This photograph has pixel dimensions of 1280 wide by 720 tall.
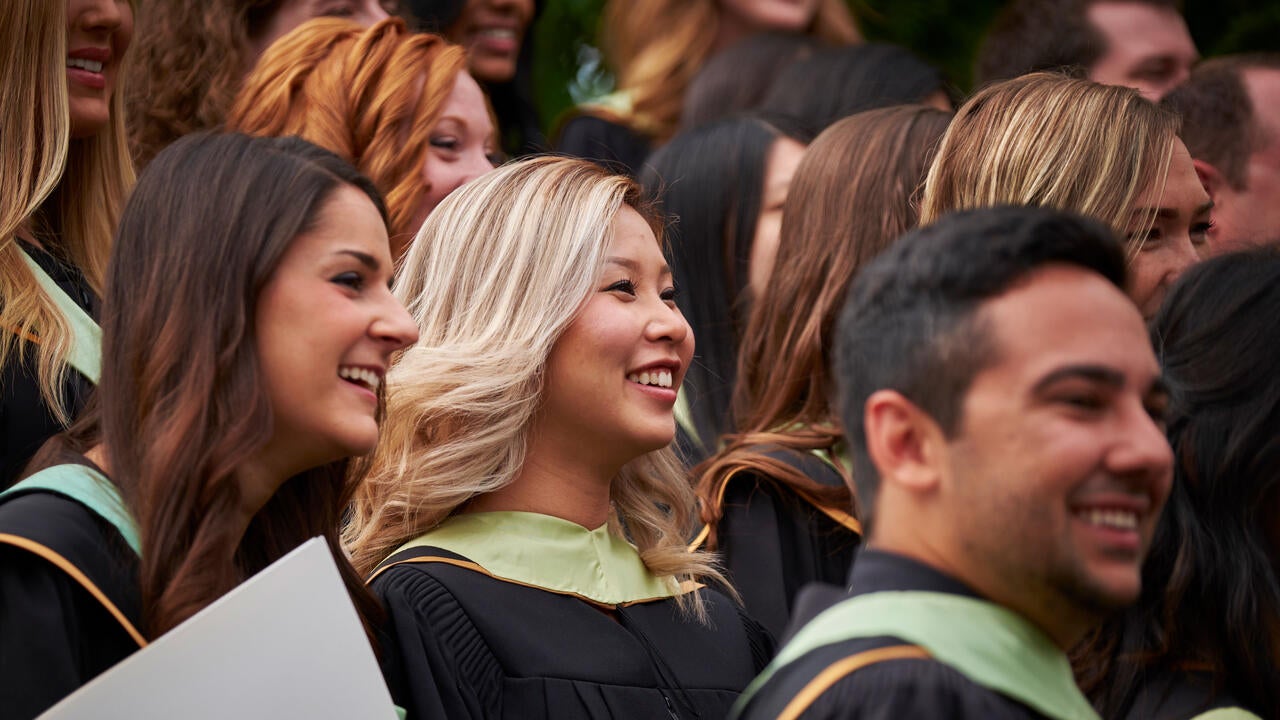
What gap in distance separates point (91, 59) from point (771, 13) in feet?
12.0

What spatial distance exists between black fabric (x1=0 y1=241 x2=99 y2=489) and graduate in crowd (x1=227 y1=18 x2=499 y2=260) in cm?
136

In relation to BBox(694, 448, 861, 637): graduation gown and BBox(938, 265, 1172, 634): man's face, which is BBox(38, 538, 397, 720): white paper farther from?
BBox(694, 448, 861, 637): graduation gown

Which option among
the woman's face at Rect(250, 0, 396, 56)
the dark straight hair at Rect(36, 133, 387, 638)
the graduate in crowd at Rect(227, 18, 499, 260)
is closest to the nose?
the dark straight hair at Rect(36, 133, 387, 638)

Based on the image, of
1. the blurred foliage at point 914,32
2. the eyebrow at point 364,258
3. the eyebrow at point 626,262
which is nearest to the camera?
the eyebrow at point 364,258

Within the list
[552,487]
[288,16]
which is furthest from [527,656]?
[288,16]

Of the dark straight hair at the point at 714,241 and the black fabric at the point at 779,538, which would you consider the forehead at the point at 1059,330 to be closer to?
the black fabric at the point at 779,538

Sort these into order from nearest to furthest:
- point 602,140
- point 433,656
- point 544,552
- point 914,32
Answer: point 433,656 → point 544,552 → point 602,140 → point 914,32

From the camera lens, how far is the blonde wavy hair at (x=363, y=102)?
471 centimetres

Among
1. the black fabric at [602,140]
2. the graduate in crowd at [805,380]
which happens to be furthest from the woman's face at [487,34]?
the graduate in crowd at [805,380]

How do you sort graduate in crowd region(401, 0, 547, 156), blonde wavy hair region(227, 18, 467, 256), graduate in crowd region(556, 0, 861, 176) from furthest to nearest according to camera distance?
graduate in crowd region(556, 0, 861, 176), graduate in crowd region(401, 0, 547, 156), blonde wavy hair region(227, 18, 467, 256)

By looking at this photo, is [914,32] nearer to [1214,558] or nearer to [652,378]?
[652,378]

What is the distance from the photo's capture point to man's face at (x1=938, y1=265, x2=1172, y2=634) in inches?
83.4

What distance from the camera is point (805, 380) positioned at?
170 inches

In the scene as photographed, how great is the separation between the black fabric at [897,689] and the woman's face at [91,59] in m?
2.56
